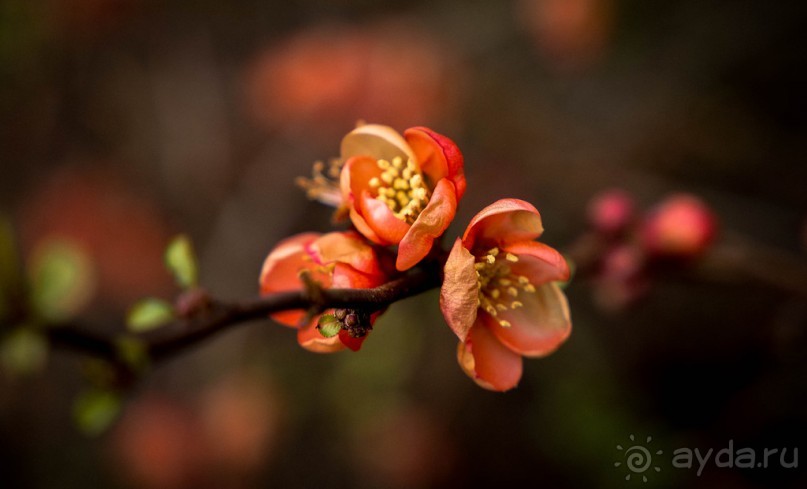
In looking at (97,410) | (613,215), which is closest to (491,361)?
(97,410)

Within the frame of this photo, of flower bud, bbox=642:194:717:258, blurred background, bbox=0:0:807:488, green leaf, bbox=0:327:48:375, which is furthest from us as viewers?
blurred background, bbox=0:0:807:488

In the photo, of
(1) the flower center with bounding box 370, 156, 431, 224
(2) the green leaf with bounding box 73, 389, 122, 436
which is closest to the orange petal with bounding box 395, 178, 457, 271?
(1) the flower center with bounding box 370, 156, 431, 224

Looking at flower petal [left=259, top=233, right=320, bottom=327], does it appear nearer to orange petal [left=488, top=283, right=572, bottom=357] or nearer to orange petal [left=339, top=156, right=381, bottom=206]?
orange petal [left=339, top=156, right=381, bottom=206]

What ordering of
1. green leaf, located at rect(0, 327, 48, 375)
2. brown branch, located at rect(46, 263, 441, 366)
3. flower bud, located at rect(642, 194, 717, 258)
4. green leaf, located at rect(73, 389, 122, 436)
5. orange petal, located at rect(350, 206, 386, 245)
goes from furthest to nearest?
flower bud, located at rect(642, 194, 717, 258)
green leaf, located at rect(73, 389, 122, 436)
green leaf, located at rect(0, 327, 48, 375)
orange petal, located at rect(350, 206, 386, 245)
brown branch, located at rect(46, 263, 441, 366)

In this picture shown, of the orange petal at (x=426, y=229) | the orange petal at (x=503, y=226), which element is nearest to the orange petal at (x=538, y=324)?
the orange petal at (x=503, y=226)

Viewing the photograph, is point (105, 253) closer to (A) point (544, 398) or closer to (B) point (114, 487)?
(B) point (114, 487)

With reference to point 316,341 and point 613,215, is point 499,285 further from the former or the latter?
point 613,215

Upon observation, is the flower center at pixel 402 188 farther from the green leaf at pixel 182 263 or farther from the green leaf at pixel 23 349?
the green leaf at pixel 23 349
